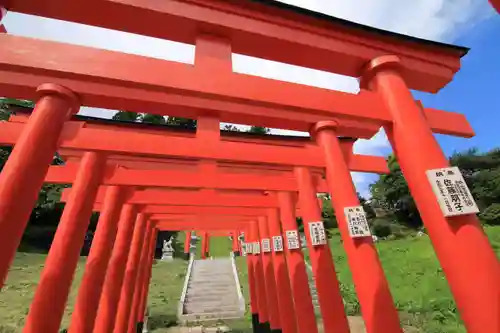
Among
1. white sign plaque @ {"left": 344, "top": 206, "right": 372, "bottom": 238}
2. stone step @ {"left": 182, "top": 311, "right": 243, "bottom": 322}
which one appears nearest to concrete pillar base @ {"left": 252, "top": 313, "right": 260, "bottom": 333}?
A: stone step @ {"left": 182, "top": 311, "right": 243, "bottom": 322}

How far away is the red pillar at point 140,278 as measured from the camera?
29.1 feet

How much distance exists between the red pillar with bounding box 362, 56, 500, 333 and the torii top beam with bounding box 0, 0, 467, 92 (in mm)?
296

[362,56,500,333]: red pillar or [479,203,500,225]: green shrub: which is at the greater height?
[479,203,500,225]: green shrub

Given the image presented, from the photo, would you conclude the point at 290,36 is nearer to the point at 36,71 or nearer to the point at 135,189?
the point at 36,71

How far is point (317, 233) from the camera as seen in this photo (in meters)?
5.30

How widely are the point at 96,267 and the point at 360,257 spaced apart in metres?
4.59

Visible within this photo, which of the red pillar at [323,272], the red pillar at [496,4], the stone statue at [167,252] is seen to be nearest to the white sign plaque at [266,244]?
the red pillar at [323,272]

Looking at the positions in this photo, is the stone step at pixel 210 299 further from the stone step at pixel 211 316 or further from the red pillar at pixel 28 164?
the red pillar at pixel 28 164

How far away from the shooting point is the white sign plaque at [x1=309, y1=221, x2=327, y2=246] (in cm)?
520

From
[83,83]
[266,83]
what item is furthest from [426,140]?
[83,83]

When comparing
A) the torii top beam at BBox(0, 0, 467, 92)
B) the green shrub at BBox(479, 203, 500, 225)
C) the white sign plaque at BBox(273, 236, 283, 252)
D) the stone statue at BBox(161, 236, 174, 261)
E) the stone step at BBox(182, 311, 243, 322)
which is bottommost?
the stone step at BBox(182, 311, 243, 322)

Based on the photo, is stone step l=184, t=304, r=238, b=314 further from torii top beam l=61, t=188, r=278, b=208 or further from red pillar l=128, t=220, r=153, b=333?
torii top beam l=61, t=188, r=278, b=208

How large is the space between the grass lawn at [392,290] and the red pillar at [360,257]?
6.48 m

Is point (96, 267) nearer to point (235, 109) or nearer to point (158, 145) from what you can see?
point (158, 145)
